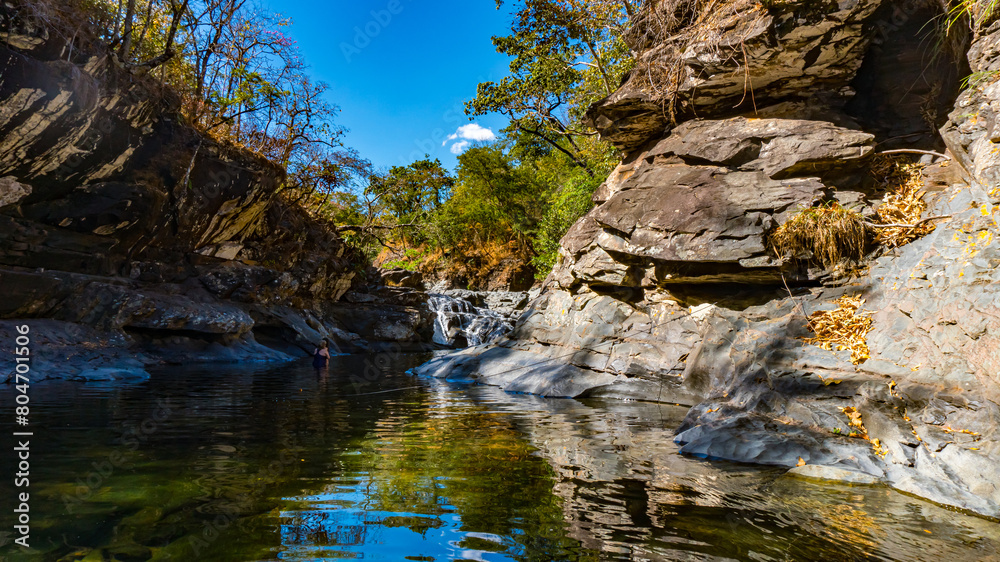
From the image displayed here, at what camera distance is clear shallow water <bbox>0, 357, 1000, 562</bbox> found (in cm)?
244

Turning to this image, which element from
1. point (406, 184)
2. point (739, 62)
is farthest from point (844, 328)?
point (406, 184)

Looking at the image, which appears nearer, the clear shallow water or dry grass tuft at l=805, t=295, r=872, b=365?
the clear shallow water

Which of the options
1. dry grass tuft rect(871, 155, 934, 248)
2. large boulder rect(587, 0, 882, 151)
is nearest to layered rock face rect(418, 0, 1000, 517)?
large boulder rect(587, 0, 882, 151)

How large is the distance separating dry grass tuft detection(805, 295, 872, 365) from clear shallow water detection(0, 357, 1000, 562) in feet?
8.30

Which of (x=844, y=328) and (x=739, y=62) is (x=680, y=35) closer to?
(x=739, y=62)

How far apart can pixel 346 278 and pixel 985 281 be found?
20686 millimetres

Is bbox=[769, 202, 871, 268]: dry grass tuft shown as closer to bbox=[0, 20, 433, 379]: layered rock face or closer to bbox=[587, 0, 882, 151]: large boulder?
bbox=[587, 0, 882, 151]: large boulder

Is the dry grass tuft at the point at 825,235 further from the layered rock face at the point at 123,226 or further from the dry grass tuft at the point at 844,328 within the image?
the layered rock face at the point at 123,226

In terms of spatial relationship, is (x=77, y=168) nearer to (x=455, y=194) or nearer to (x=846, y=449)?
(x=846, y=449)

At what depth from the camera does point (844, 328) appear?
6160 millimetres

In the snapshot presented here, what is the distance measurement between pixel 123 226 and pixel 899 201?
16.8m

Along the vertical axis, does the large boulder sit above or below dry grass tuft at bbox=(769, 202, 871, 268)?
above

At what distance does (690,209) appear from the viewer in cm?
845

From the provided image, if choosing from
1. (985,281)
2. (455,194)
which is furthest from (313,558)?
(455,194)
